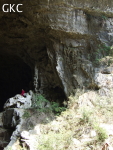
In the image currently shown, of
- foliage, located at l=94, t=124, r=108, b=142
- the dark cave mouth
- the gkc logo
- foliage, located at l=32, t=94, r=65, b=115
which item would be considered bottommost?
foliage, located at l=94, t=124, r=108, b=142

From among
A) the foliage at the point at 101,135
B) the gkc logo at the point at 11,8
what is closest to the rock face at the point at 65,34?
the gkc logo at the point at 11,8

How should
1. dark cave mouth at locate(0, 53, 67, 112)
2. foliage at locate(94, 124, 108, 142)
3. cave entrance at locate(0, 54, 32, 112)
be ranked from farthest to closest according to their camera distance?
cave entrance at locate(0, 54, 32, 112) → dark cave mouth at locate(0, 53, 67, 112) → foliage at locate(94, 124, 108, 142)

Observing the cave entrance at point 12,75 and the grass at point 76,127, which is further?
the cave entrance at point 12,75

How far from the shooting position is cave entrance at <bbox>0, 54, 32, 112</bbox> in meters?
12.4

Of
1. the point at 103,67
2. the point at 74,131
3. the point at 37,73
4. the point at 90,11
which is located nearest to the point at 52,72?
the point at 37,73

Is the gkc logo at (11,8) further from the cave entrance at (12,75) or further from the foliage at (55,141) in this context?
the foliage at (55,141)

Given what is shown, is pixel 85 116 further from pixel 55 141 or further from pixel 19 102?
pixel 19 102

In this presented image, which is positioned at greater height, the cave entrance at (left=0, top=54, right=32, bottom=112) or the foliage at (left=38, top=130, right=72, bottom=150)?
the cave entrance at (left=0, top=54, right=32, bottom=112)

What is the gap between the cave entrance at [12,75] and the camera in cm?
1239

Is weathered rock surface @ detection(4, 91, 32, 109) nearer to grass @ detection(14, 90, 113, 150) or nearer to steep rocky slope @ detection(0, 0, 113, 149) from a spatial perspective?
grass @ detection(14, 90, 113, 150)

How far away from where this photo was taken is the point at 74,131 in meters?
6.03

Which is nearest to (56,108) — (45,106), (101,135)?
(45,106)

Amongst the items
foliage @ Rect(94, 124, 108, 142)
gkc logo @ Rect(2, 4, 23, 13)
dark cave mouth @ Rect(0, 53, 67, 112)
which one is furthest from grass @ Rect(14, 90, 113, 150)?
gkc logo @ Rect(2, 4, 23, 13)

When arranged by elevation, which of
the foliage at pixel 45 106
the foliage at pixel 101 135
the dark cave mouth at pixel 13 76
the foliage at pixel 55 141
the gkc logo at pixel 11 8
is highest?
the gkc logo at pixel 11 8
